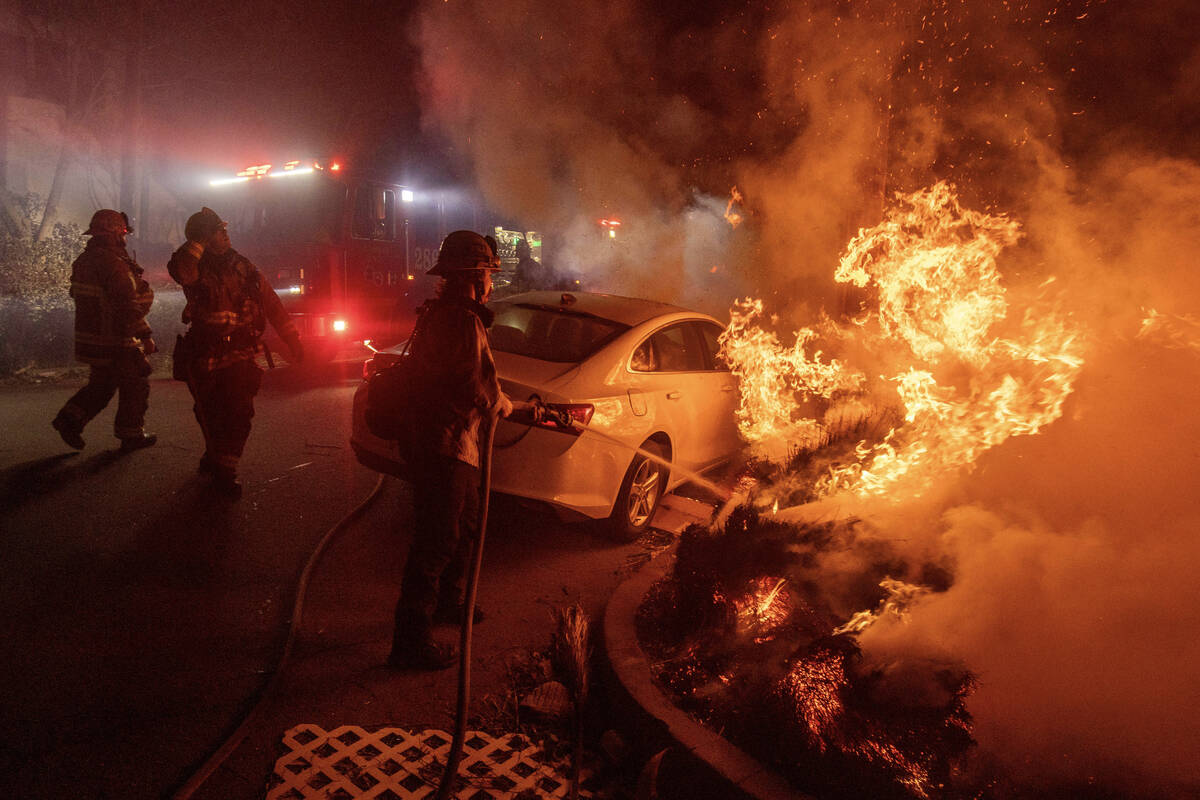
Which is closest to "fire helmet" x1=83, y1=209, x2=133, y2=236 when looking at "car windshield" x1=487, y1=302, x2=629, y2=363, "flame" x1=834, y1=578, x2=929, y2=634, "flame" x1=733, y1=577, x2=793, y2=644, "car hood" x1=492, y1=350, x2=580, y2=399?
"car windshield" x1=487, y1=302, x2=629, y2=363

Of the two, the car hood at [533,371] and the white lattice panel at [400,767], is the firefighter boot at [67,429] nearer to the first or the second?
the car hood at [533,371]

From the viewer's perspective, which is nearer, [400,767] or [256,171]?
[400,767]

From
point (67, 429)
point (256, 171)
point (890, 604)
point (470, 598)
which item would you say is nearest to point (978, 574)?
point (890, 604)

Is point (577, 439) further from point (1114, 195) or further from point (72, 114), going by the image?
point (72, 114)

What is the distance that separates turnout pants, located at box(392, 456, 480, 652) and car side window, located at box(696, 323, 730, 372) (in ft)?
9.31

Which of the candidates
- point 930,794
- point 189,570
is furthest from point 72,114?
point 930,794

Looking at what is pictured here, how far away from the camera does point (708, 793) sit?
2.68m

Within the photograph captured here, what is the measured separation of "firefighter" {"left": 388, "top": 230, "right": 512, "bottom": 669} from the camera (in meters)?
3.51

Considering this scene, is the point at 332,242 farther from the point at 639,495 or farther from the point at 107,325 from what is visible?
the point at 639,495

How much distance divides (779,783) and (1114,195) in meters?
4.50

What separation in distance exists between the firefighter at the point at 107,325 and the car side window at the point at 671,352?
4103 mm

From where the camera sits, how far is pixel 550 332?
5.22 meters

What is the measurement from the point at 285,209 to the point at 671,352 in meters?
7.63

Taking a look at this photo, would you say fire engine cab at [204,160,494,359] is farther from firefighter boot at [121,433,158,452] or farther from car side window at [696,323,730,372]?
car side window at [696,323,730,372]
